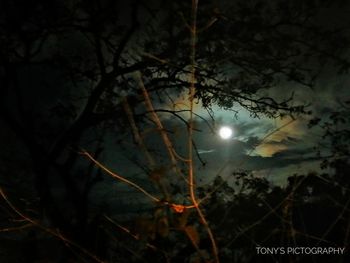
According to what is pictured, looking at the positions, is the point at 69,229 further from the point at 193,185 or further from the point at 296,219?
the point at 193,185

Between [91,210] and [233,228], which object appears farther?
[91,210]

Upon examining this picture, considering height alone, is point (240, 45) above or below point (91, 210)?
above

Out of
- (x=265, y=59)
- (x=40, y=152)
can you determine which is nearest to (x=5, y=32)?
(x=40, y=152)

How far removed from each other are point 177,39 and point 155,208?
6.09 metres

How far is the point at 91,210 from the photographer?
33.0ft

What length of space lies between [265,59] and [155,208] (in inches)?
236

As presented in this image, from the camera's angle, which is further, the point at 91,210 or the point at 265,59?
the point at 91,210

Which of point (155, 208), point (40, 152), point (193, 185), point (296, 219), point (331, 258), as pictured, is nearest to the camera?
point (193, 185)

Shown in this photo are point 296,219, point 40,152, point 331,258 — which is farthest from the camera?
point 296,219

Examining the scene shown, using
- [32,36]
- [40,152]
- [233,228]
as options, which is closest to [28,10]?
[32,36]

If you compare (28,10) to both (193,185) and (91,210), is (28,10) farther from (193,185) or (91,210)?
(193,185)

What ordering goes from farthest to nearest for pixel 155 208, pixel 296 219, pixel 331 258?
1. pixel 296 219
2. pixel 331 258
3. pixel 155 208

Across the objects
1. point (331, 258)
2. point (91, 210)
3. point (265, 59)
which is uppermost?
point (265, 59)

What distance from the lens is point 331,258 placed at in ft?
26.0
